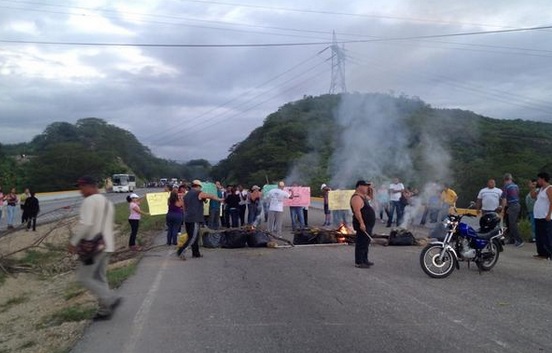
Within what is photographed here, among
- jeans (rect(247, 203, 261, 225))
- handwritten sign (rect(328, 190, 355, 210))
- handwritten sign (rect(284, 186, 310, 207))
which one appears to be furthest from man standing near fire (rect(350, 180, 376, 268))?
jeans (rect(247, 203, 261, 225))

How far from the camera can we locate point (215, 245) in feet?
47.9

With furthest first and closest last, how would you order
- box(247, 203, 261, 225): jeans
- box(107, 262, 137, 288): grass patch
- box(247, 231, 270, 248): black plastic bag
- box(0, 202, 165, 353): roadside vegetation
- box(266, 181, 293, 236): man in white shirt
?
box(247, 203, 261, 225): jeans < box(266, 181, 293, 236): man in white shirt < box(247, 231, 270, 248): black plastic bag < box(107, 262, 137, 288): grass patch < box(0, 202, 165, 353): roadside vegetation

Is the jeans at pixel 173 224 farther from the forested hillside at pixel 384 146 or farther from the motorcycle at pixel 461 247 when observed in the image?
the forested hillside at pixel 384 146

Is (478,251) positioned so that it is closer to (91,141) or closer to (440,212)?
(440,212)

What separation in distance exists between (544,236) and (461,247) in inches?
102

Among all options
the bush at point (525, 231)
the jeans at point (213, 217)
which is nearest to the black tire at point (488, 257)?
the bush at point (525, 231)

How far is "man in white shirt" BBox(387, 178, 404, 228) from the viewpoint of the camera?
19.8 m

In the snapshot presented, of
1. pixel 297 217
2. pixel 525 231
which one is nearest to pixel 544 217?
pixel 525 231

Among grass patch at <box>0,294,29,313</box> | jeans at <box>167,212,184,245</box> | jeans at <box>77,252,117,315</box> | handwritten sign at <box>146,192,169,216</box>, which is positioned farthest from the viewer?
handwritten sign at <box>146,192,169,216</box>

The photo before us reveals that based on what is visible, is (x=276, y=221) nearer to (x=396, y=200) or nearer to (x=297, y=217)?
(x=297, y=217)

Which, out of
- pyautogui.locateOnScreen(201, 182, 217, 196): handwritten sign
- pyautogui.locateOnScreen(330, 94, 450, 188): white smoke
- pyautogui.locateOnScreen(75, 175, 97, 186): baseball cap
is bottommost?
pyautogui.locateOnScreen(201, 182, 217, 196): handwritten sign

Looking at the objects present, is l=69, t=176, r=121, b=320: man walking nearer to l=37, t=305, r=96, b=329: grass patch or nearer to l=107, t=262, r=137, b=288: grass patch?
l=37, t=305, r=96, b=329: grass patch

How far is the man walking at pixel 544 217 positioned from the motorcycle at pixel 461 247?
1.58m

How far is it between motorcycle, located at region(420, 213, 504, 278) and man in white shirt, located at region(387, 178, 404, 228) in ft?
30.0
